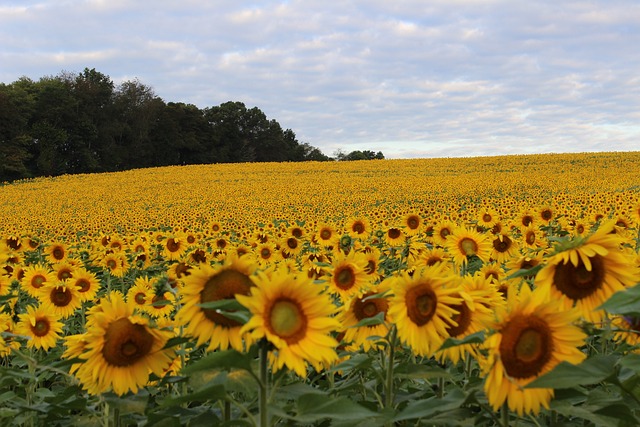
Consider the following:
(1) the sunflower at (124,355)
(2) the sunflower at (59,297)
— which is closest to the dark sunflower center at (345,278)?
(1) the sunflower at (124,355)

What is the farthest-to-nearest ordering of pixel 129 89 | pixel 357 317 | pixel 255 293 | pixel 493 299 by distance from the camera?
pixel 129 89
pixel 357 317
pixel 493 299
pixel 255 293

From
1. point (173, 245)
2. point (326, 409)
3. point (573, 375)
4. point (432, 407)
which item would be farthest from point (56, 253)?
point (573, 375)

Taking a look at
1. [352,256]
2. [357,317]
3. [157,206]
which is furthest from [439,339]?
[157,206]

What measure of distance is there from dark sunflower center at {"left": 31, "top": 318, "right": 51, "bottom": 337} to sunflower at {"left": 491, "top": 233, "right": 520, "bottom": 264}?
11.9 feet

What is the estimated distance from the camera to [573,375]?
1489 millimetres

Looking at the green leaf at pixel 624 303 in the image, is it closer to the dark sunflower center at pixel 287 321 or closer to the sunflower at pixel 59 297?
the dark sunflower center at pixel 287 321

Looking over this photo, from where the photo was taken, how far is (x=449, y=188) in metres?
29.0

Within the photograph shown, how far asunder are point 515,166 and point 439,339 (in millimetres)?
43512

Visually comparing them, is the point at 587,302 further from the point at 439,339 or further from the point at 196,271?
the point at 196,271

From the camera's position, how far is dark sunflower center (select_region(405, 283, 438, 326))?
2.06 metres

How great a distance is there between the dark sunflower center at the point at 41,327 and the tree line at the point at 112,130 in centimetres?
5607

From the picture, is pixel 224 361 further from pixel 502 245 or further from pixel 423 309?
→ pixel 502 245

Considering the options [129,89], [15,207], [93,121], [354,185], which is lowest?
[15,207]

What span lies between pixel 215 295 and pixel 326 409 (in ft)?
1.78
